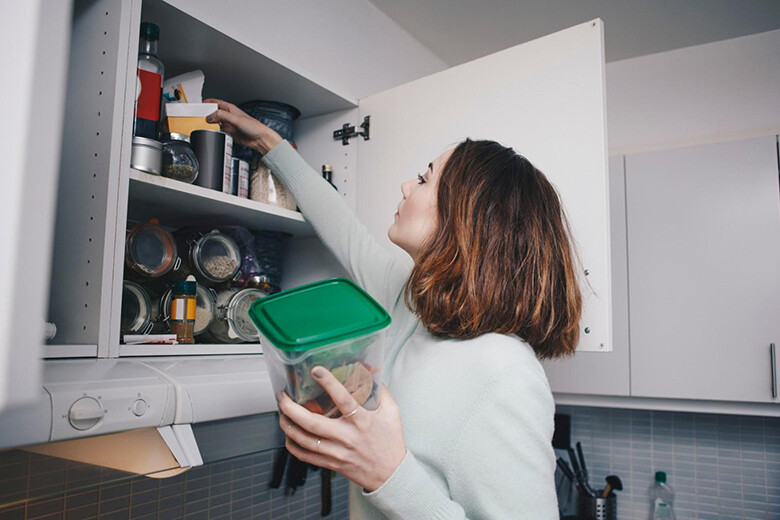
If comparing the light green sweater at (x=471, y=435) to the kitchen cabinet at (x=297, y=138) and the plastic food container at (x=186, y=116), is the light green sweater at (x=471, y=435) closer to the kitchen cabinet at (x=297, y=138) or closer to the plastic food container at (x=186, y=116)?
the kitchen cabinet at (x=297, y=138)

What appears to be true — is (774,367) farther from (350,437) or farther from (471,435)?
(350,437)

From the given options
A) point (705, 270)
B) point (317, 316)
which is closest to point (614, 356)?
point (705, 270)

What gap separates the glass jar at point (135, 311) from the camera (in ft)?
3.08

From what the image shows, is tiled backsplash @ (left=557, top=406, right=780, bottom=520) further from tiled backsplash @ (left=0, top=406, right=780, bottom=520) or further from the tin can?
the tin can

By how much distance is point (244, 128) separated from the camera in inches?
45.3

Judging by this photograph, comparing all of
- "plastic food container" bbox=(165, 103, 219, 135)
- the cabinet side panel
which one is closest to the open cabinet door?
"plastic food container" bbox=(165, 103, 219, 135)

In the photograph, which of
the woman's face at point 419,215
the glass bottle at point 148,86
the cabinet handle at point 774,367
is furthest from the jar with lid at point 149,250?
the cabinet handle at point 774,367

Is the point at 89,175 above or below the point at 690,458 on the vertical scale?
above

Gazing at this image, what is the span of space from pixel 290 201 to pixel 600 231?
0.64 meters

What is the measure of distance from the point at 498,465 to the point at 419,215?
445mm

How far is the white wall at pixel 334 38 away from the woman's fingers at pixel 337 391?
77 centimetres

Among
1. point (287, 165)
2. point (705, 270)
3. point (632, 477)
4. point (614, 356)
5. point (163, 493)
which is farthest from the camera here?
point (632, 477)

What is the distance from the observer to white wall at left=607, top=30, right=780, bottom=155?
2.10 m

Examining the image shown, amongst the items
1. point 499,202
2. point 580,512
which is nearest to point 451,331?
point 499,202
